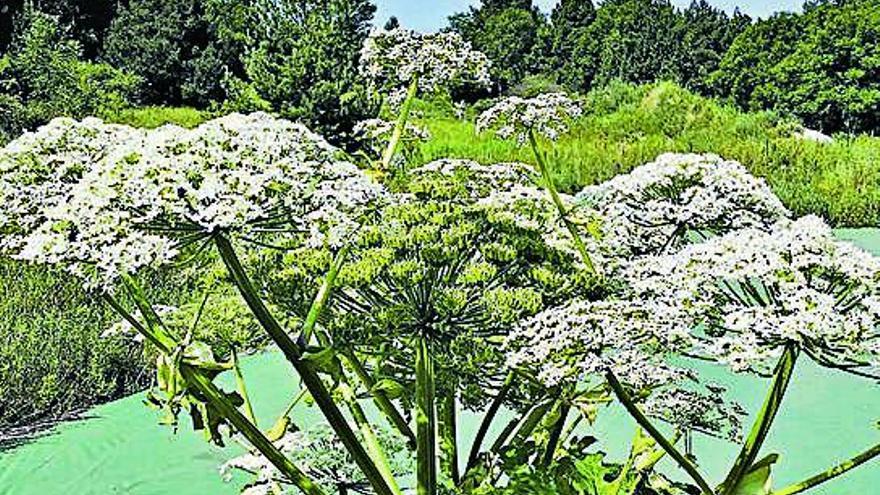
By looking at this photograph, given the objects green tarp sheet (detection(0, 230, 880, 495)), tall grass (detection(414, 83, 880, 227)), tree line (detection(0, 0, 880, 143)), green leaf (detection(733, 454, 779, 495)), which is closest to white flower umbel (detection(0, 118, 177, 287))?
green leaf (detection(733, 454, 779, 495))

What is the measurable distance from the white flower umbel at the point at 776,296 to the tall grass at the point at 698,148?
6903 millimetres

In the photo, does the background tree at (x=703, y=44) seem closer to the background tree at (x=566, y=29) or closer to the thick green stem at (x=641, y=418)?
the background tree at (x=566, y=29)

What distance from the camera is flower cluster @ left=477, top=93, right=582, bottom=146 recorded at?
165 cm

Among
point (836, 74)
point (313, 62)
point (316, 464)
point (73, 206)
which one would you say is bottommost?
point (316, 464)

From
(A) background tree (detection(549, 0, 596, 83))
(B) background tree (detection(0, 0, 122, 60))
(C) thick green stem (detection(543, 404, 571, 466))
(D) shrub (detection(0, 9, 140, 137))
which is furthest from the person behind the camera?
(A) background tree (detection(549, 0, 596, 83))

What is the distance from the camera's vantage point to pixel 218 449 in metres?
3.32

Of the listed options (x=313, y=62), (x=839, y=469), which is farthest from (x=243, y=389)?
(x=313, y=62)

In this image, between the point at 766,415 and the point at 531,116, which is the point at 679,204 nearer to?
the point at 531,116

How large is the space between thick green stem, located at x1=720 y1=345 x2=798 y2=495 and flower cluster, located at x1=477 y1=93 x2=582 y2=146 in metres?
0.53

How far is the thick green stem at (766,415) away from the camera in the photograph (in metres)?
1.25

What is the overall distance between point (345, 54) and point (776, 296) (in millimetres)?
12895

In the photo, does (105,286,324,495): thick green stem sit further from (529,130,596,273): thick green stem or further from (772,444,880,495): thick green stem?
(772,444,880,495): thick green stem

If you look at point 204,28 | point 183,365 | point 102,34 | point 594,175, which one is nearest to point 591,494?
point 183,365

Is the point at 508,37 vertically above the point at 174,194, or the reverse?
the point at 508,37
